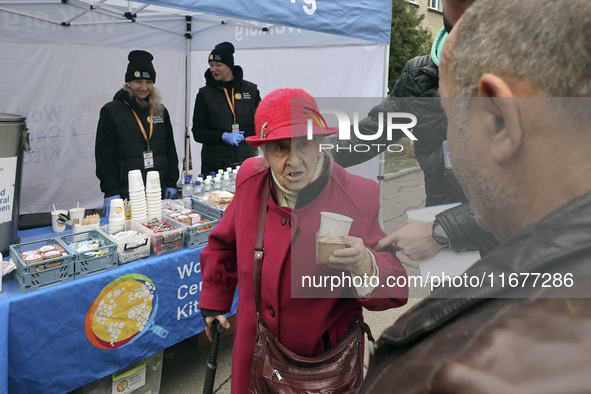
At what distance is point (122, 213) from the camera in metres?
2.53

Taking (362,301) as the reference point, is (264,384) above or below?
below

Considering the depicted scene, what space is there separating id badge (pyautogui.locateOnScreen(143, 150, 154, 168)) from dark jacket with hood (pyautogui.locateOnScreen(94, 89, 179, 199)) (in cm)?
4

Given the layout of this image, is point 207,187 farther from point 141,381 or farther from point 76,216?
point 141,381

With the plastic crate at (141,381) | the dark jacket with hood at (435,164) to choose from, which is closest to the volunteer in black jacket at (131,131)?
the plastic crate at (141,381)

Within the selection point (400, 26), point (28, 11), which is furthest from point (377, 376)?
point (400, 26)

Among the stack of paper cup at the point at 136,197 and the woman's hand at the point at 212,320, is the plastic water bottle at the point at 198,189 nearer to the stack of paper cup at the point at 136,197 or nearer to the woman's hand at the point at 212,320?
the stack of paper cup at the point at 136,197

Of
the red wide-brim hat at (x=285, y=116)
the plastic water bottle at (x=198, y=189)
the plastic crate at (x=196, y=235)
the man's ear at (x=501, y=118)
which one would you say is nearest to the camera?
the man's ear at (x=501, y=118)

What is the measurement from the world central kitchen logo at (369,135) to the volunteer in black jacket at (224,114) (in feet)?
9.80

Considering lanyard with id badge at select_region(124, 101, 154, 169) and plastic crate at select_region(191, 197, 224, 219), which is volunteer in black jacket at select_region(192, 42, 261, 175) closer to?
lanyard with id badge at select_region(124, 101, 154, 169)

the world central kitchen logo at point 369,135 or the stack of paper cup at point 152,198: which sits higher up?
the world central kitchen logo at point 369,135

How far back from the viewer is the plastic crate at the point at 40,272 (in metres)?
1.98

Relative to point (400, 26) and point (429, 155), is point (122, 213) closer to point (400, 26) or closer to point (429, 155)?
point (429, 155)

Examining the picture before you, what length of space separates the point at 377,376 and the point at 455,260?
69cm

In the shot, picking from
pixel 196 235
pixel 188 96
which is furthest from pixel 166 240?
pixel 188 96
